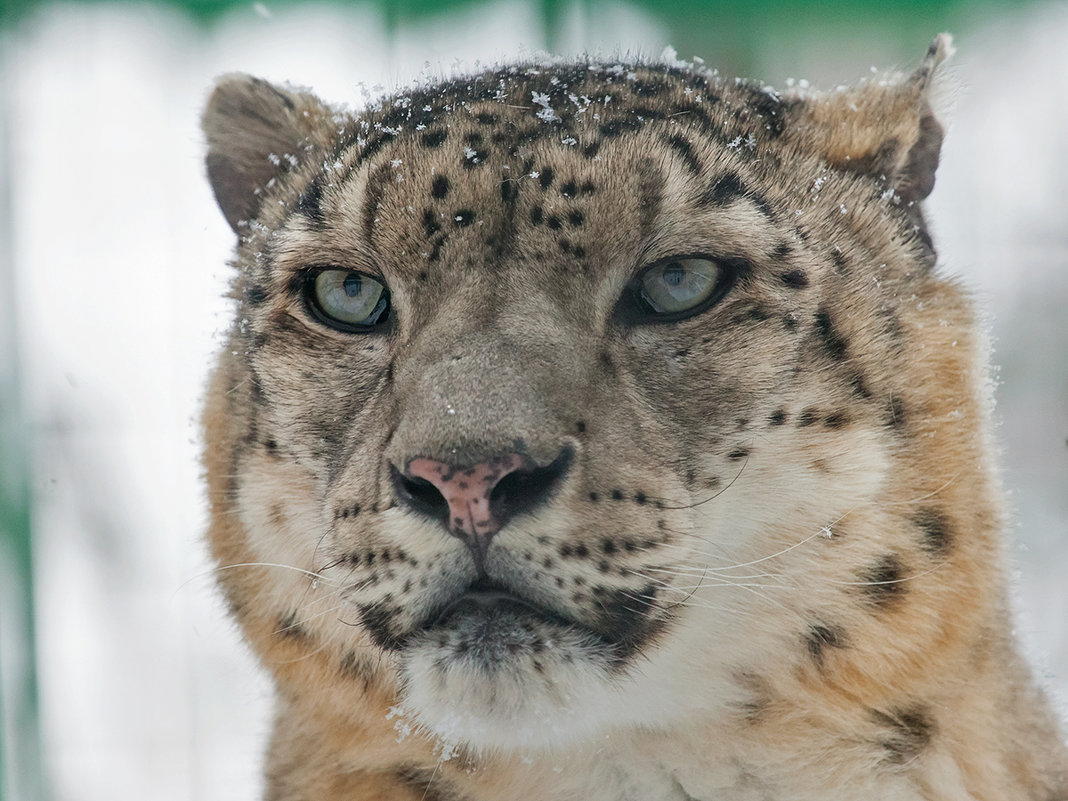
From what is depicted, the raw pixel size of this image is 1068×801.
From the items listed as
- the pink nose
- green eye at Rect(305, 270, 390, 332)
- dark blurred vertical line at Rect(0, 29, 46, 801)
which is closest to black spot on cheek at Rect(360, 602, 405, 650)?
the pink nose

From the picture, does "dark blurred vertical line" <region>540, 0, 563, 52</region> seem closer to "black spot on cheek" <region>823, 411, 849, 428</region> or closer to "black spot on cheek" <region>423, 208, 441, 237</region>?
"black spot on cheek" <region>423, 208, 441, 237</region>

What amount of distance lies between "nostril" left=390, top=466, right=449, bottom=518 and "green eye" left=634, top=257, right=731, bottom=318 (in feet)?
2.22

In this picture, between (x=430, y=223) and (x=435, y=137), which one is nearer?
(x=430, y=223)

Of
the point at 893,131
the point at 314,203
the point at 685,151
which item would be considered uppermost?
the point at 893,131

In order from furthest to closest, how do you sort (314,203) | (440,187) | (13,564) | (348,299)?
1. (13,564)
2. (314,203)
3. (348,299)
4. (440,187)

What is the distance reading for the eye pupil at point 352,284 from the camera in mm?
2621

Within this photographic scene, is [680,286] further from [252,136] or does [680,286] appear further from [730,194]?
[252,136]

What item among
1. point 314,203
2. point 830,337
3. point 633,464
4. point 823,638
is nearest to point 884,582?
point 823,638

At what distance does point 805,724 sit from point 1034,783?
0.66 metres

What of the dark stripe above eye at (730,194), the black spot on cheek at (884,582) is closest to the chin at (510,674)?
the black spot on cheek at (884,582)

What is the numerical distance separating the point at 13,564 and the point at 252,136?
9.73 ft

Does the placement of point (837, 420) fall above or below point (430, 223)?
below

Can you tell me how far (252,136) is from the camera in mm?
3225

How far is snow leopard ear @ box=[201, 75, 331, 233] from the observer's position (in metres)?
3.16
